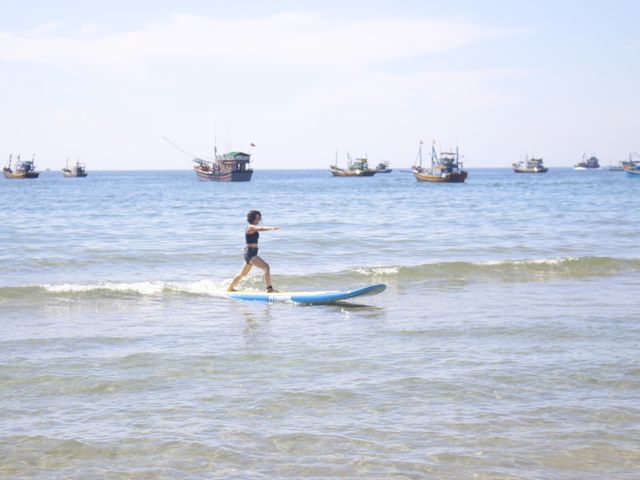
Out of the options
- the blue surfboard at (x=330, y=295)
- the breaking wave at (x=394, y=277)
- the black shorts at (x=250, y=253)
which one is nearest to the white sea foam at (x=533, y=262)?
the breaking wave at (x=394, y=277)

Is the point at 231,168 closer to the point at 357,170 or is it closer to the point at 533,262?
the point at 357,170

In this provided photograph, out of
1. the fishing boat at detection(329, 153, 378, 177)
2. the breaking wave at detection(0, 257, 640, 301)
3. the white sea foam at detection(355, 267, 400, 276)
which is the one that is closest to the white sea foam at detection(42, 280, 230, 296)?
the breaking wave at detection(0, 257, 640, 301)

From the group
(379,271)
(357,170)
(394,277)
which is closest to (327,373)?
(394,277)

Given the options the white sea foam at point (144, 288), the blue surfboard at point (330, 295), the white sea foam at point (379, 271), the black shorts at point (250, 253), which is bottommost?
the white sea foam at point (144, 288)

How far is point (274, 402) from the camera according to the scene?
796cm

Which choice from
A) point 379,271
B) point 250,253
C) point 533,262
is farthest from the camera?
point 533,262

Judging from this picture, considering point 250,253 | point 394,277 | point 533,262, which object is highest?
point 250,253

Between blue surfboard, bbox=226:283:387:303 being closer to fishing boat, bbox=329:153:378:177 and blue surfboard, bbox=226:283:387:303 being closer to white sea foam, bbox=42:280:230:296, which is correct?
white sea foam, bbox=42:280:230:296

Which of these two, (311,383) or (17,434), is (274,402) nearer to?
(311,383)

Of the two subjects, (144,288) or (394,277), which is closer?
(144,288)

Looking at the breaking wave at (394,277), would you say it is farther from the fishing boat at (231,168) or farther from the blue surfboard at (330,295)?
the fishing boat at (231,168)

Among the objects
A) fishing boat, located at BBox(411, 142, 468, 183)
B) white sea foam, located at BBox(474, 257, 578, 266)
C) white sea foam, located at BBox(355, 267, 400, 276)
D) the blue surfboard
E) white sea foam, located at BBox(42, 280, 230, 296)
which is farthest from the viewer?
fishing boat, located at BBox(411, 142, 468, 183)

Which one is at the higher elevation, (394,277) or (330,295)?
(330,295)

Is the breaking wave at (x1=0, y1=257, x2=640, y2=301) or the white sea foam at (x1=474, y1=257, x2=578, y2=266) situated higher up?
the white sea foam at (x1=474, y1=257, x2=578, y2=266)
